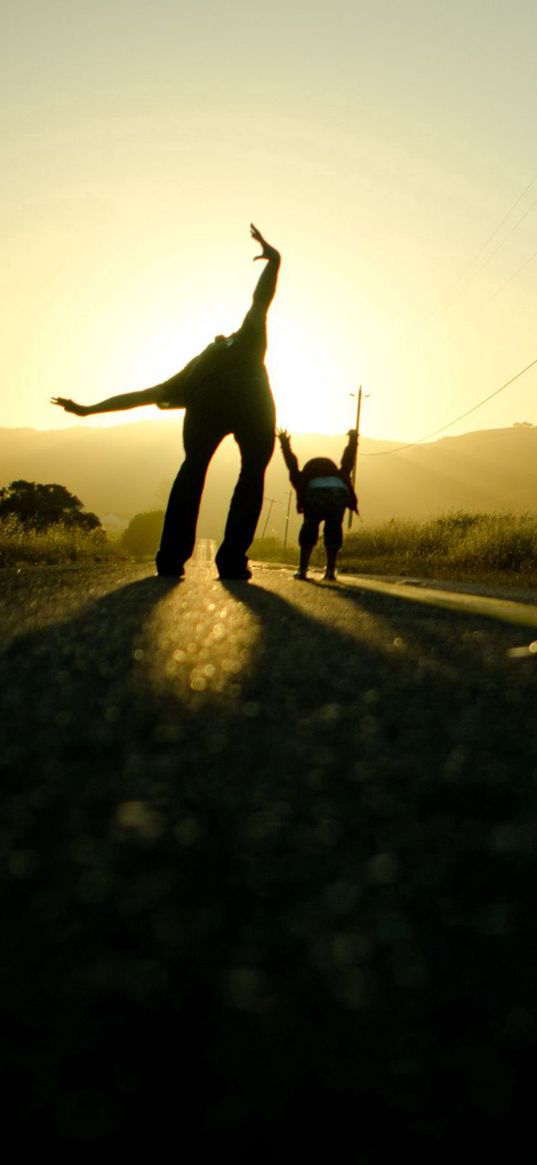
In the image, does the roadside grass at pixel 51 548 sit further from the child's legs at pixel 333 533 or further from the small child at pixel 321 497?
the child's legs at pixel 333 533

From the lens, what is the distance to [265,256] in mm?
9281

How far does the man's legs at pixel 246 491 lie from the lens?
9.24 m

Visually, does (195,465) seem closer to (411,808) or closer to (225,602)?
(225,602)

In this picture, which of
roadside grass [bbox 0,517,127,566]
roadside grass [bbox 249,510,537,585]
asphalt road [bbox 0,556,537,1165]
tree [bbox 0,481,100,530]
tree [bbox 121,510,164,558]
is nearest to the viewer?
asphalt road [bbox 0,556,537,1165]

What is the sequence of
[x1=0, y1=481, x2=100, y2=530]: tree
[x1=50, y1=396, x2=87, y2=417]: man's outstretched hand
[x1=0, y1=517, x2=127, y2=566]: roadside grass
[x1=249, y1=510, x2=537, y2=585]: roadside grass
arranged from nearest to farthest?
1. [x1=50, y1=396, x2=87, y2=417]: man's outstretched hand
2. [x1=0, y1=517, x2=127, y2=566]: roadside grass
3. [x1=249, y1=510, x2=537, y2=585]: roadside grass
4. [x1=0, y1=481, x2=100, y2=530]: tree

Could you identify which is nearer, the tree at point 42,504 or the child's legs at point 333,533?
the child's legs at point 333,533

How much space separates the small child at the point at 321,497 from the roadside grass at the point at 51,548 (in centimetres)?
598

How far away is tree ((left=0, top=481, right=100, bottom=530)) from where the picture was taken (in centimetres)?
4006

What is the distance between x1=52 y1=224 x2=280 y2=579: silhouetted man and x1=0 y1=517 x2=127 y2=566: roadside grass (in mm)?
6382

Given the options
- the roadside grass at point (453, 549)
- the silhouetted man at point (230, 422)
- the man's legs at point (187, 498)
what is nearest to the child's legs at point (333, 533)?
the silhouetted man at point (230, 422)

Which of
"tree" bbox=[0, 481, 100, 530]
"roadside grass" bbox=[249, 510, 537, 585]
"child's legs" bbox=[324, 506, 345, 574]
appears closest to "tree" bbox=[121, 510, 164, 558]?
"tree" bbox=[0, 481, 100, 530]

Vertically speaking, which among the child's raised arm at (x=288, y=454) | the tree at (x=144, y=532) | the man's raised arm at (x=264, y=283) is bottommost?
the tree at (x=144, y=532)

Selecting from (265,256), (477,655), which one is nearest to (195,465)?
(265,256)

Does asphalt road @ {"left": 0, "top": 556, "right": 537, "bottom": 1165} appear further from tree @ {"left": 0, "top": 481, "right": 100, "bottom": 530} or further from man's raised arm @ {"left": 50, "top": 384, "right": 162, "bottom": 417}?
tree @ {"left": 0, "top": 481, "right": 100, "bottom": 530}
